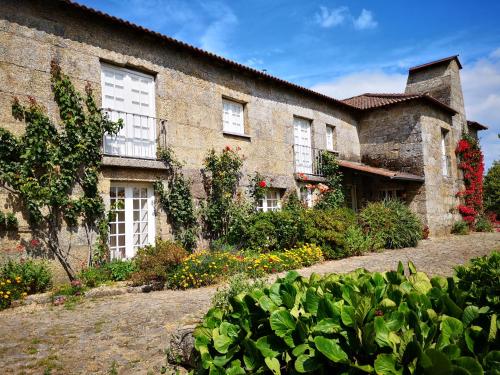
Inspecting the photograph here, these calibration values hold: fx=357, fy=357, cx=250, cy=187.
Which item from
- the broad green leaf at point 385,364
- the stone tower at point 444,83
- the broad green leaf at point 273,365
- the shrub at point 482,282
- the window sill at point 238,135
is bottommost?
the broad green leaf at point 273,365

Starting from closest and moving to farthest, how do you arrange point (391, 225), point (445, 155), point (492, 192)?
point (391, 225) < point (445, 155) < point (492, 192)

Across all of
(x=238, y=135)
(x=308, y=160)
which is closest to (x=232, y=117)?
(x=238, y=135)

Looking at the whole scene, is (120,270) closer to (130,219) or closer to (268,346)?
(130,219)

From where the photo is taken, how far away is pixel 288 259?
7977 mm

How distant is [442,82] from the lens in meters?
16.0

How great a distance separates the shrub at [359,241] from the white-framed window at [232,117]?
14.1 ft

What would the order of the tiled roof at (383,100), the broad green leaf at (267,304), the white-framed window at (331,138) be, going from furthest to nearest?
the white-framed window at (331,138)
the tiled roof at (383,100)
the broad green leaf at (267,304)

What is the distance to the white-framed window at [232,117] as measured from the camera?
10.3m

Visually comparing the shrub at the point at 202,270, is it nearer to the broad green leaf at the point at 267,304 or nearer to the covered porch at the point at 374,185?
the broad green leaf at the point at 267,304

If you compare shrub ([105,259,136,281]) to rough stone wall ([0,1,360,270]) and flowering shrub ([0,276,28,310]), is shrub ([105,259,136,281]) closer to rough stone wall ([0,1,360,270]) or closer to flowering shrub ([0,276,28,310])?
rough stone wall ([0,1,360,270])

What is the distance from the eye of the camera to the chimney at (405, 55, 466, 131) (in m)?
15.8

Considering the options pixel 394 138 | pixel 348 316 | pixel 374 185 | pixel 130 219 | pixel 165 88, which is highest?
pixel 165 88

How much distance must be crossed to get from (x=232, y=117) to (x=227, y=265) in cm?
499

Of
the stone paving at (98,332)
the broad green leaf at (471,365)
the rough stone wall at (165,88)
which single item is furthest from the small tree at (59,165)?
the broad green leaf at (471,365)
